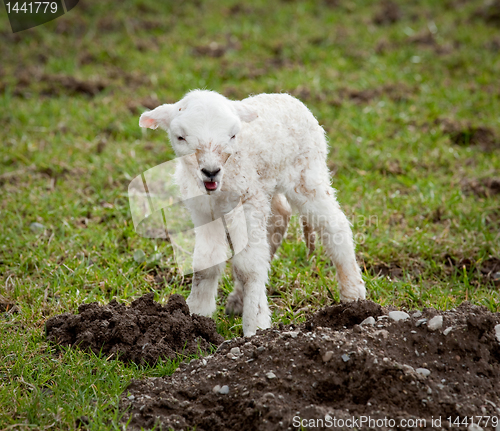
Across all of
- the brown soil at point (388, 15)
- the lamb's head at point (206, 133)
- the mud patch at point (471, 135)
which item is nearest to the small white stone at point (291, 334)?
the lamb's head at point (206, 133)

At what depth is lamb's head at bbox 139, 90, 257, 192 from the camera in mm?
3248

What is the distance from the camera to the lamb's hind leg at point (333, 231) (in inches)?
158

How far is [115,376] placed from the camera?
335 centimetres

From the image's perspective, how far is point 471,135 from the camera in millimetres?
7113

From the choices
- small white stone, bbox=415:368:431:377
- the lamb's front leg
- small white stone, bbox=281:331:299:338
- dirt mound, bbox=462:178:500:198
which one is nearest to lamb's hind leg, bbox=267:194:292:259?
the lamb's front leg

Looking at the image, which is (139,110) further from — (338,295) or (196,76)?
(338,295)

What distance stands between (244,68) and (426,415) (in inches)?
281

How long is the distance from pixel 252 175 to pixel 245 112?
0.40 m

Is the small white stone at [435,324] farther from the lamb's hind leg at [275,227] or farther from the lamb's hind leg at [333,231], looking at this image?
the lamb's hind leg at [275,227]

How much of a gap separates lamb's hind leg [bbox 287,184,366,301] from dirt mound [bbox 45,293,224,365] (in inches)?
39.3

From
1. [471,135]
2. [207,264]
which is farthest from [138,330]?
[471,135]

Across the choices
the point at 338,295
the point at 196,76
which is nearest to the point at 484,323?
the point at 338,295

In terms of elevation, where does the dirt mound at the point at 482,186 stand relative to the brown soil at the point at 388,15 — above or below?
below

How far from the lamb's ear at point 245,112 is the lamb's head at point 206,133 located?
96 mm
